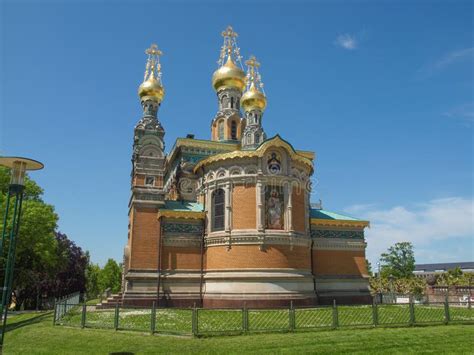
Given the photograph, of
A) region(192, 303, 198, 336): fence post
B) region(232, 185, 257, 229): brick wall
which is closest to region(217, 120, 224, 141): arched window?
region(232, 185, 257, 229): brick wall

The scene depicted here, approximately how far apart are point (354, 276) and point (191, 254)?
10423 mm

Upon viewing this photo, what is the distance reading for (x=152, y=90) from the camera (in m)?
28.9

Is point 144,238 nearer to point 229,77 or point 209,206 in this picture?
point 209,206

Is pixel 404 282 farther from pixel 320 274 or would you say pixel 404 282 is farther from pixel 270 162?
pixel 270 162

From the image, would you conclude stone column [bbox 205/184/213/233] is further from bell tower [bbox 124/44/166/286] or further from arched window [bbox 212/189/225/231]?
bell tower [bbox 124/44/166/286]

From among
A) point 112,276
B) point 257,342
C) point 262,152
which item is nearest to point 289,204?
point 262,152

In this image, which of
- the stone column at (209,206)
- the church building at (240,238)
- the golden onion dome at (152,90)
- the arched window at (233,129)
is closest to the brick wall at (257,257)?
the church building at (240,238)

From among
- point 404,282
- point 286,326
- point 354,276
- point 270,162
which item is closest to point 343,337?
point 286,326

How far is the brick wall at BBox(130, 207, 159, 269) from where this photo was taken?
23.0 metres

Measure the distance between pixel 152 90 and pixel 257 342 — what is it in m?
21.1

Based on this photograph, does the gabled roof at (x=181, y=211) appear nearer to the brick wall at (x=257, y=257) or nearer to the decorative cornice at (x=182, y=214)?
the decorative cornice at (x=182, y=214)

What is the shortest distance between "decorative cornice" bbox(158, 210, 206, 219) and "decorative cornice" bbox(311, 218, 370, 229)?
7.04m

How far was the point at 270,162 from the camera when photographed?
2342cm

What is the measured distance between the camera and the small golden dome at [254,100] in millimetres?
28670
